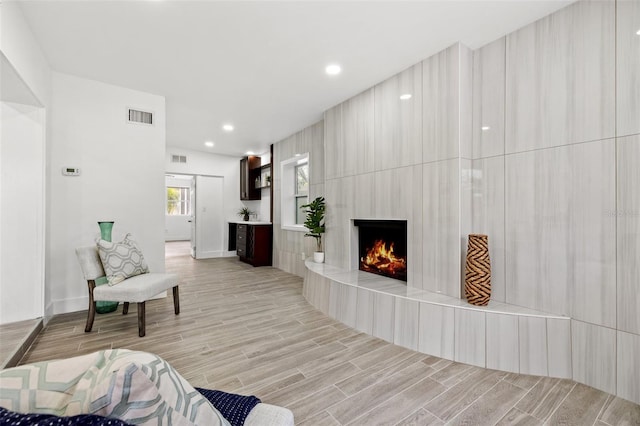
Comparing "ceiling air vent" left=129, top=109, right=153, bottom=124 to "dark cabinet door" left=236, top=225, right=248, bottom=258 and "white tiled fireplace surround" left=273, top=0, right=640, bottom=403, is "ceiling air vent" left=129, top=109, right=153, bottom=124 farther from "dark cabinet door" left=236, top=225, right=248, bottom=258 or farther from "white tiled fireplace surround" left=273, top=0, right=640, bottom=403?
"dark cabinet door" left=236, top=225, right=248, bottom=258

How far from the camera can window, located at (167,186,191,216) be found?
35.8 feet

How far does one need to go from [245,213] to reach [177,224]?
5287mm

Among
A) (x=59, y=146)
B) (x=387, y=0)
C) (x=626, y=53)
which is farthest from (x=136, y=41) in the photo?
(x=626, y=53)

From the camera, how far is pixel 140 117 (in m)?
3.52

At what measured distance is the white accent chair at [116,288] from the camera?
2.48 m

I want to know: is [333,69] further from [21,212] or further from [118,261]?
[21,212]

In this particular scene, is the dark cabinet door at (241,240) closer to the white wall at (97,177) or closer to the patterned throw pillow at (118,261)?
the white wall at (97,177)

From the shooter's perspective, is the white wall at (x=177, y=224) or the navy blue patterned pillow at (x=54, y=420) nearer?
the navy blue patterned pillow at (x=54, y=420)

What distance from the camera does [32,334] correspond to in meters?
2.36

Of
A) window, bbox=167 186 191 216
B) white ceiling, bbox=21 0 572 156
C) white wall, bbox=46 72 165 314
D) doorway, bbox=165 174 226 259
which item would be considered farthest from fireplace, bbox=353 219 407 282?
window, bbox=167 186 191 216

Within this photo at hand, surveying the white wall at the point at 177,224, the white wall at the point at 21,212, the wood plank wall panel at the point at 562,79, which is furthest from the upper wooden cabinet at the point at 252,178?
the wood plank wall panel at the point at 562,79

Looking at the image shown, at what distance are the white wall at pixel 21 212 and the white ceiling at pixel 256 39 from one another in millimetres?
762

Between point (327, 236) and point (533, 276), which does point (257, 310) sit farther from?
point (533, 276)

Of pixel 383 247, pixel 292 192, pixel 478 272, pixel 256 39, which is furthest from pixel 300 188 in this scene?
pixel 478 272
